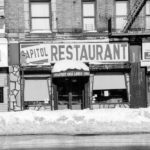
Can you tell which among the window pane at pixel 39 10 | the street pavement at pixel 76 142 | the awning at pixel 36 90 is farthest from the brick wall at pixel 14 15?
the street pavement at pixel 76 142

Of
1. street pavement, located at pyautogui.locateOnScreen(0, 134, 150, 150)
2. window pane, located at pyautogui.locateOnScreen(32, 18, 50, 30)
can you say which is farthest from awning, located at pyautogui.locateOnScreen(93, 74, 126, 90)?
street pavement, located at pyautogui.locateOnScreen(0, 134, 150, 150)

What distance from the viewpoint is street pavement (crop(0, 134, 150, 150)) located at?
458 inches

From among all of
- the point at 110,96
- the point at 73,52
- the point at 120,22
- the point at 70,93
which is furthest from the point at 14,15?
the point at 110,96

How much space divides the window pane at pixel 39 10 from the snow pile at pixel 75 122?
311 inches

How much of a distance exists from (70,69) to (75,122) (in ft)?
20.9

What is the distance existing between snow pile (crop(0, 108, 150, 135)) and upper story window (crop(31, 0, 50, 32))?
293 inches

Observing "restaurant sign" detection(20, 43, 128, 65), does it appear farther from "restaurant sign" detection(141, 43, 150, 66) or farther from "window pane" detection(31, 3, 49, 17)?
"window pane" detection(31, 3, 49, 17)

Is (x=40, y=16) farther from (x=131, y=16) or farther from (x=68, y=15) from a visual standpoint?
(x=131, y=16)

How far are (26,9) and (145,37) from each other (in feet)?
22.6

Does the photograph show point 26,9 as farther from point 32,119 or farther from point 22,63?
point 32,119

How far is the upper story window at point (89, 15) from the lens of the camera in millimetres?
22656

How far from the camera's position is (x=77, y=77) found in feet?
Result: 73.4

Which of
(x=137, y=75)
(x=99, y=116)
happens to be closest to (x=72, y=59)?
(x=137, y=75)

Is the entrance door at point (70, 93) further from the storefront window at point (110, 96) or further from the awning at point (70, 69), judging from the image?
the awning at point (70, 69)
